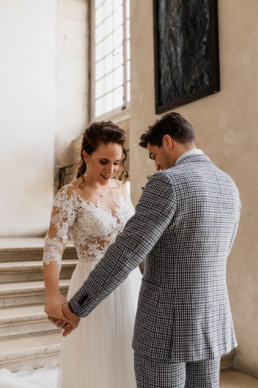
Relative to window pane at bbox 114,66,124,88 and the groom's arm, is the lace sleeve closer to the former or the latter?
the groom's arm

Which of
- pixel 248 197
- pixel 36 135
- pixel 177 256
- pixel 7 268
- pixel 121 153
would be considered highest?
pixel 36 135

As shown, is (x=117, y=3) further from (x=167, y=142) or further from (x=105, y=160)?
(x=167, y=142)

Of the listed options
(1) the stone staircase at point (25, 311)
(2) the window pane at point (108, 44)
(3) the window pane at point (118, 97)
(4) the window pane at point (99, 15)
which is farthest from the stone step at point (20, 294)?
(4) the window pane at point (99, 15)

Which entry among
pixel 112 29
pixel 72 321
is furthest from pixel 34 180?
pixel 72 321

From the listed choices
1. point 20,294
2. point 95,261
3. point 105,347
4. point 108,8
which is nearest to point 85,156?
point 95,261

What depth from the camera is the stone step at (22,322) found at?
12.5ft

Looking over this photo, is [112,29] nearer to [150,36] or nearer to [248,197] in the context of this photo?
[150,36]

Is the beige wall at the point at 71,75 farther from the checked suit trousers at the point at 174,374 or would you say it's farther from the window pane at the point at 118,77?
the checked suit trousers at the point at 174,374

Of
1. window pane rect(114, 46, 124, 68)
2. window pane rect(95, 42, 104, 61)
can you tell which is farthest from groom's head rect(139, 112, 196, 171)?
window pane rect(95, 42, 104, 61)

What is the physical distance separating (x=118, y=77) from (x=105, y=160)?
216 inches

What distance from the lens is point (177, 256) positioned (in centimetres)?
149

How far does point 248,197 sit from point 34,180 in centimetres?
497

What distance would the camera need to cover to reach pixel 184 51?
4223 mm

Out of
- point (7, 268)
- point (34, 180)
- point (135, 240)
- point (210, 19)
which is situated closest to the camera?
point (135, 240)
